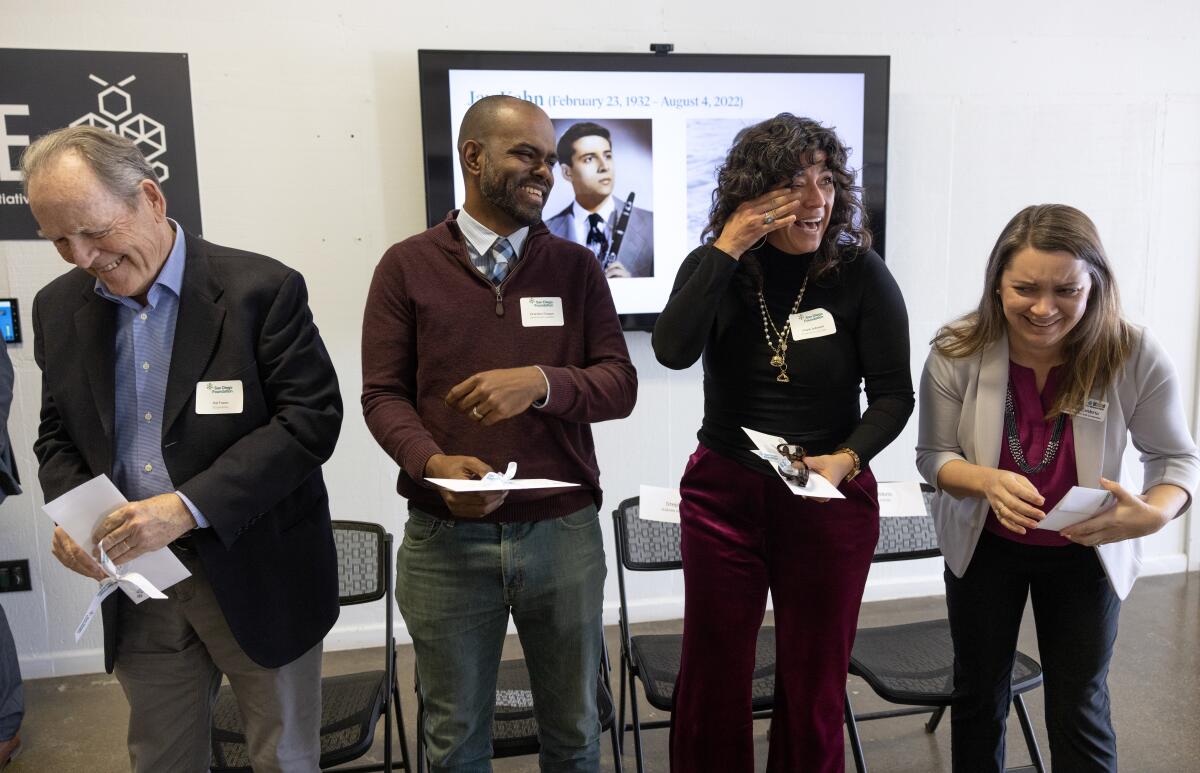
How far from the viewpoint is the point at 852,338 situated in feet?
5.68

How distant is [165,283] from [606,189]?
201cm

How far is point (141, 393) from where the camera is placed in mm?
1508

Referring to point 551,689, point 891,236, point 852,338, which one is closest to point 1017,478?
point 852,338

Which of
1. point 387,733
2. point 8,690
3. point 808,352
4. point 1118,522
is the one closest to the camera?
point 1118,522

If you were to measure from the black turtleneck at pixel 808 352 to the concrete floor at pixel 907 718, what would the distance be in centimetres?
138

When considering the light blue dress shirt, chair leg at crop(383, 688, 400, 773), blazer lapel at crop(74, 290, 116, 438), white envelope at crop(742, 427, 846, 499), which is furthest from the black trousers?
blazer lapel at crop(74, 290, 116, 438)

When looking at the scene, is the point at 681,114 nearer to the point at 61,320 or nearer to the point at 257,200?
the point at 257,200

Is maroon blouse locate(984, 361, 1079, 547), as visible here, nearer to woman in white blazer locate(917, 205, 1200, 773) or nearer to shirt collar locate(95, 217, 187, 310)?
woman in white blazer locate(917, 205, 1200, 773)

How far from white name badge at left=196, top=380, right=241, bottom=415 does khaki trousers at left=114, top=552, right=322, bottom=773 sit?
0.96 feet

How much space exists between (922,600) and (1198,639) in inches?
42.0

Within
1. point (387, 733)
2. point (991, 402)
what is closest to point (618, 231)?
point (991, 402)

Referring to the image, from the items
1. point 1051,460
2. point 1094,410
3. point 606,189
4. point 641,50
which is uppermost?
point 641,50

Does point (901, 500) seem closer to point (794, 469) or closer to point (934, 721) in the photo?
point (794, 469)

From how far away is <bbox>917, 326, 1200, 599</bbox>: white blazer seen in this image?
169 centimetres
